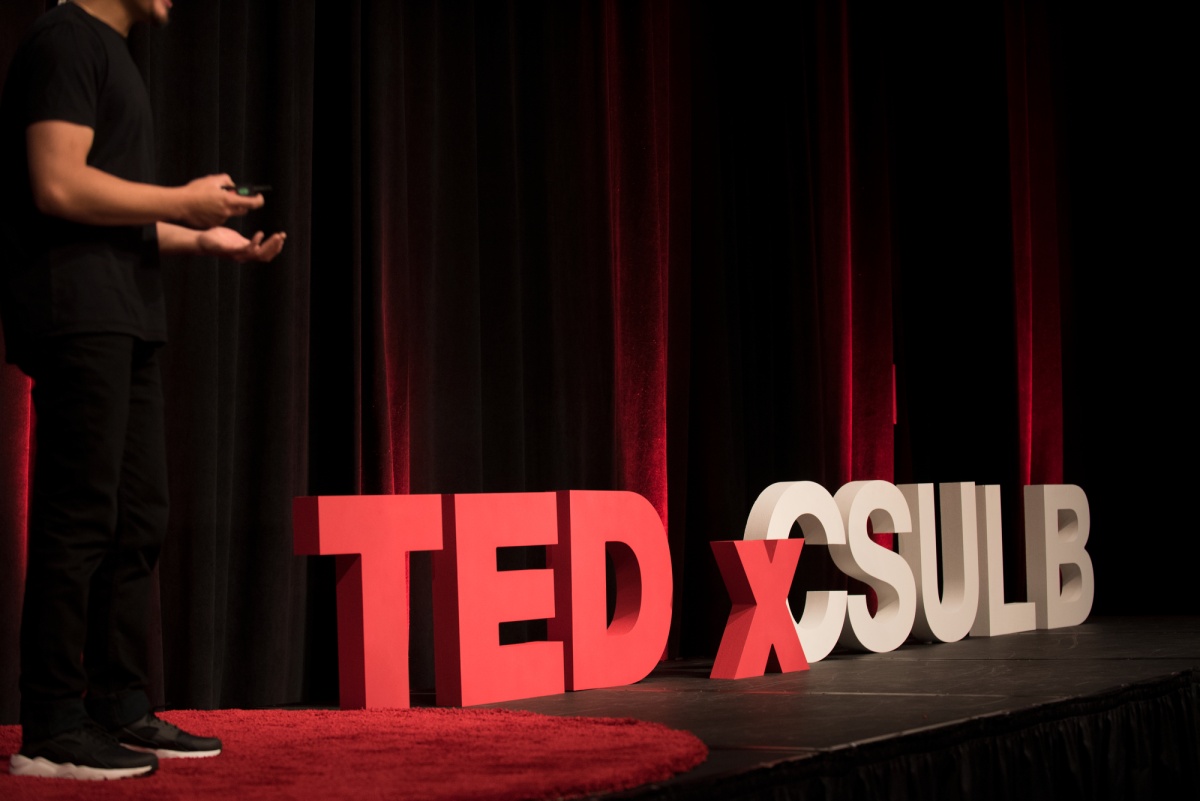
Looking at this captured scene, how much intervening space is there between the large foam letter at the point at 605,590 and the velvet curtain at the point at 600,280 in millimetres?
444

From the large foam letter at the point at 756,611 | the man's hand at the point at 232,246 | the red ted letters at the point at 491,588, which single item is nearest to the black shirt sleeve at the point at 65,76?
the man's hand at the point at 232,246

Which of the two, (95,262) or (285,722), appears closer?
(95,262)

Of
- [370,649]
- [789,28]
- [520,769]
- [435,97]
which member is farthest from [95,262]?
[789,28]

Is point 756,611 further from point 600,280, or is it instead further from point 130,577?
point 130,577

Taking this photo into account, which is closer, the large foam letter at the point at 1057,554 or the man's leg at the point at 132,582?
the man's leg at the point at 132,582

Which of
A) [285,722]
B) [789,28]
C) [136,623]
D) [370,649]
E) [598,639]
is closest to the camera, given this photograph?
[136,623]

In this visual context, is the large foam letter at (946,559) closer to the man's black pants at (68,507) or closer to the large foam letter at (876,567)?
the large foam letter at (876,567)

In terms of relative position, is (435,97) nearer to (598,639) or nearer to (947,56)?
(598,639)

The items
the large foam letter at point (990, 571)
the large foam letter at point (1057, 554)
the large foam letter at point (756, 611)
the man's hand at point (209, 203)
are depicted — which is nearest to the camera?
the man's hand at point (209, 203)

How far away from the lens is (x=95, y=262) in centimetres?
160

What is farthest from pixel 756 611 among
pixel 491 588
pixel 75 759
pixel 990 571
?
pixel 75 759

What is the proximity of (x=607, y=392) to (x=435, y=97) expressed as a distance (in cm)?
87

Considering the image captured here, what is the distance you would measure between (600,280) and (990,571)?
1361mm

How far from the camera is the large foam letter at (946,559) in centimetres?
357
